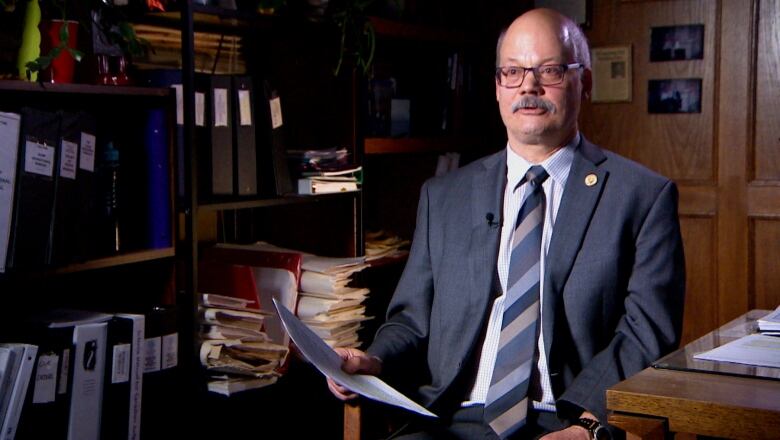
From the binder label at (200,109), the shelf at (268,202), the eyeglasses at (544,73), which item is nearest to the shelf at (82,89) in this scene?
the binder label at (200,109)

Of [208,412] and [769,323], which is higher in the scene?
[769,323]

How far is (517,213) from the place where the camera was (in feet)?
6.60

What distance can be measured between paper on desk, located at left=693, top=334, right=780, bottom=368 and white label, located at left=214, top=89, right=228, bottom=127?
1.46 m

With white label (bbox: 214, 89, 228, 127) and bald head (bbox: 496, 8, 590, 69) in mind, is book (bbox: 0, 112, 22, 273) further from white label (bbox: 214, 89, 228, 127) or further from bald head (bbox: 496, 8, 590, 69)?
bald head (bbox: 496, 8, 590, 69)

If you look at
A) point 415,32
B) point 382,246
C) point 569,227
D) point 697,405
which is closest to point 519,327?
point 569,227

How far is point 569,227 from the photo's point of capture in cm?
193

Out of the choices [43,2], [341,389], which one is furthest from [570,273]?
[43,2]

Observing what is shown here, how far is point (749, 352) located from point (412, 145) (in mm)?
1798

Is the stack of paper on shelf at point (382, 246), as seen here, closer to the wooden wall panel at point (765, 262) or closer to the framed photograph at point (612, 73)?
the framed photograph at point (612, 73)

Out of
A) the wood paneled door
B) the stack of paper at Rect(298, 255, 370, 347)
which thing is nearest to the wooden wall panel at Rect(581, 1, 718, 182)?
the wood paneled door

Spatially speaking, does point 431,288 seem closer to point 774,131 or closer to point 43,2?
point 43,2

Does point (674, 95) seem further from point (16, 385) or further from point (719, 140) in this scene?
point (16, 385)

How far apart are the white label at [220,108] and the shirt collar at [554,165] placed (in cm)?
88

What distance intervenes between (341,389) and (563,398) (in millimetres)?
415
